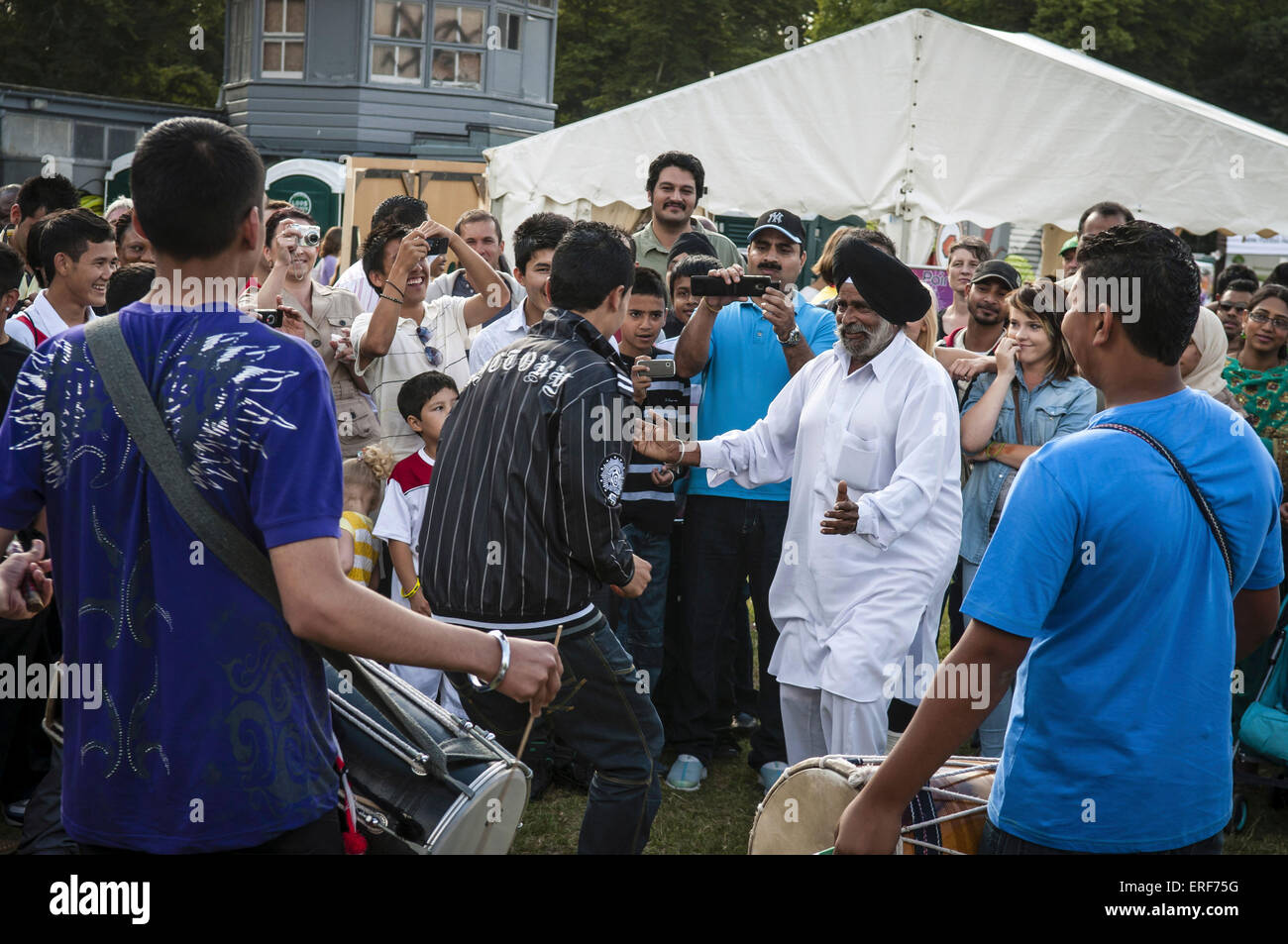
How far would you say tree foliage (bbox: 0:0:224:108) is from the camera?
31250 mm

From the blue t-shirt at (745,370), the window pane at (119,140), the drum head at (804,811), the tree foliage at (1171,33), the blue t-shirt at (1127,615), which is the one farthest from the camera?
the tree foliage at (1171,33)

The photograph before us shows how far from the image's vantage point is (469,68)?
24172 mm

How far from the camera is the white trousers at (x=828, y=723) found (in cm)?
457

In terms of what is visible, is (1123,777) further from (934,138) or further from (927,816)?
(934,138)

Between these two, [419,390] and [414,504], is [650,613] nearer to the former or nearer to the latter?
[414,504]

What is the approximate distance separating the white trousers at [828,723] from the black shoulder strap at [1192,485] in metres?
2.32

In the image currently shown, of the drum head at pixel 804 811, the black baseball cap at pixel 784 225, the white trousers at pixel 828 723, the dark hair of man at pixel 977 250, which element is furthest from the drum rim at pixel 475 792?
the dark hair of man at pixel 977 250

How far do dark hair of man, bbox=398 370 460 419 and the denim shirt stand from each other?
8.23 ft

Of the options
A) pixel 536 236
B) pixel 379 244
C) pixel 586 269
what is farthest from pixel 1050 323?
pixel 379 244

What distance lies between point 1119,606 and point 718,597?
375cm

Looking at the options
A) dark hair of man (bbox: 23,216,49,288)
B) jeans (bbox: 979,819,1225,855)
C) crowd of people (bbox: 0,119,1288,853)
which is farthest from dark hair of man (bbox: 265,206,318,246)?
jeans (bbox: 979,819,1225,855)

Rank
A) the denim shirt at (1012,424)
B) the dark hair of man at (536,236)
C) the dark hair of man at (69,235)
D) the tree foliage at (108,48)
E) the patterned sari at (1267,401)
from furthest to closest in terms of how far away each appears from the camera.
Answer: the tree foliage at (108,48) < the patterned sari at (1267,401) < the dark hair of man at (536,236) < the denim shirt at (1012,424) < the dark hair of man at (69,235)

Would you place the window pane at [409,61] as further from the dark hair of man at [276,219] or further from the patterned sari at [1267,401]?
the patterned sari at [1267,401]

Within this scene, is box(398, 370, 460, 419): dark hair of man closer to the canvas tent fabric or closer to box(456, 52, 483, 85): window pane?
the canvas tent fabric
